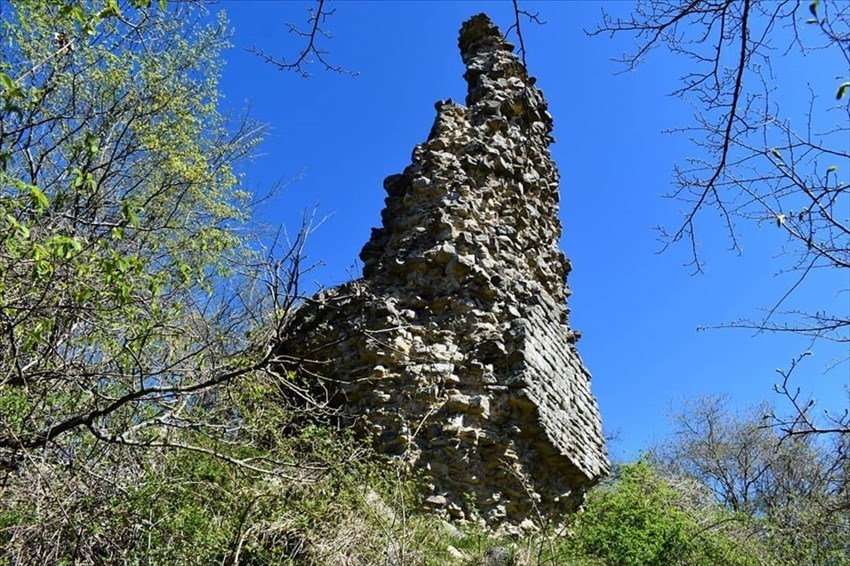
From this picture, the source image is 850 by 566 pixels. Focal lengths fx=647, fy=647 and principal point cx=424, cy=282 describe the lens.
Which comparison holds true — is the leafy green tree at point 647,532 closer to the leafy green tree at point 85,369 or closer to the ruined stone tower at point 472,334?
the ruined stone tower at point 472,334

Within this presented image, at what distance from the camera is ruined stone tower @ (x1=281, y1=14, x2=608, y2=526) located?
646 cm

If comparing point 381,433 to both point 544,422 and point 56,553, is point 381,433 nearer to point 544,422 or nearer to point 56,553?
point 544,422

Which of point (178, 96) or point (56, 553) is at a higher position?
point (178, 96)

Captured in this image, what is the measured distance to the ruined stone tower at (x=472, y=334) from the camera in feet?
21.2

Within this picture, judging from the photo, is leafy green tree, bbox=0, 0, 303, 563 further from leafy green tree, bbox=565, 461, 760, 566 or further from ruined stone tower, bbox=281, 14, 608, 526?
leafy green tree, bbox=565, 461, 760, 566

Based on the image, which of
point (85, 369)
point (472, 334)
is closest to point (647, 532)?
point (472, 334)

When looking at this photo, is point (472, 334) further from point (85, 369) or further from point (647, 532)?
point (85, 369)

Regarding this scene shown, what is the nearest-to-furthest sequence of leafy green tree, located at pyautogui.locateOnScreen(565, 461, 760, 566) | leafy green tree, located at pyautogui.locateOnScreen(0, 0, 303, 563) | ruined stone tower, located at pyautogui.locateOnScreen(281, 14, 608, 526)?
leafy green tree, located at pyautogui.locateOnScreen(0, 0, 303, 563) < leafy green tree, located at pyautogui.locateOnScreen(565, 461, 760, 566) < ruined stone tower, located at pyautogui.locateOnScreen(281, 14, 608, 526)

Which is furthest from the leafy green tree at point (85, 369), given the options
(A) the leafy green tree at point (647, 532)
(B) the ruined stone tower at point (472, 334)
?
(A) the leafy green tree at point (647, 532)

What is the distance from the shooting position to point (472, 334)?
281 inches

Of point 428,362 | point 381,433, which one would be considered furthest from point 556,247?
point 381,433

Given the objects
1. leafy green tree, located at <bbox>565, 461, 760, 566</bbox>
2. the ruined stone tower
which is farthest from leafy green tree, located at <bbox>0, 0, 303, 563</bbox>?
leafy green tree, located at <bbox>565, 461, 760, 566</bbox>

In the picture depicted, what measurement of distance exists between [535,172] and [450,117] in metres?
1.46

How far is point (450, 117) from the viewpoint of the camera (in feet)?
30.1
